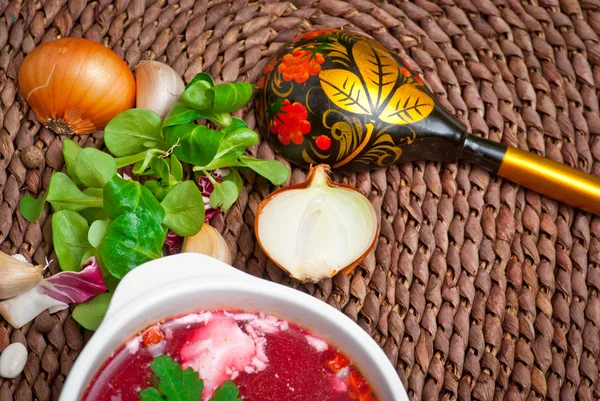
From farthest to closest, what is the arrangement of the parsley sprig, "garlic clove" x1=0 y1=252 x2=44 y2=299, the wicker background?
1. the wicker background
2. "garlic clove" x1=0 y1=252 x2=44 y2=299
3. the parsley sprig

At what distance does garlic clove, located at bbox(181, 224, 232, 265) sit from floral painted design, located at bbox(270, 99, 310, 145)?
20 centimetres

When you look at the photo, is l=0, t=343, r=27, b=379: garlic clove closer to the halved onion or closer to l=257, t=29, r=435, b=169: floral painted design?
the halved onion

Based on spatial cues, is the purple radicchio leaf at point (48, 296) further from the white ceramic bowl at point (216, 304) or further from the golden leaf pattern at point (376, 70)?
the golden leaf pattern at point (376, 70)

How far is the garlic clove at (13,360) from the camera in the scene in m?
0.97

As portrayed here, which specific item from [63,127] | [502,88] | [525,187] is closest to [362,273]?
[525,187]

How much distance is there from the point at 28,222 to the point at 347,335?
1.74 ft

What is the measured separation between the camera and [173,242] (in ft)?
3.45

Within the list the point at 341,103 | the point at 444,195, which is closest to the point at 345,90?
the point at 341,103

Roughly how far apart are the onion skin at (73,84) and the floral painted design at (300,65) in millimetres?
255

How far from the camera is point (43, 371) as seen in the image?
100 centimetres

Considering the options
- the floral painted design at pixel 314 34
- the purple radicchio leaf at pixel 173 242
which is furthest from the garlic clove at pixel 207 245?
the floral painted design at pixel 314 34

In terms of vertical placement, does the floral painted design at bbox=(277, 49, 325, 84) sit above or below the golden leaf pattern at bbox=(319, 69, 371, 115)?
above

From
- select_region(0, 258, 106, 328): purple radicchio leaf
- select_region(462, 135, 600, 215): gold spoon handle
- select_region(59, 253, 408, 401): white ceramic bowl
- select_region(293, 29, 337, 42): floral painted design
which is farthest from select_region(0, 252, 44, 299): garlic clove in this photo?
select_region(462, 135, 600, 215): gold spoon handle

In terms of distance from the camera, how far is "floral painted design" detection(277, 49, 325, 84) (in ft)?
3.51
